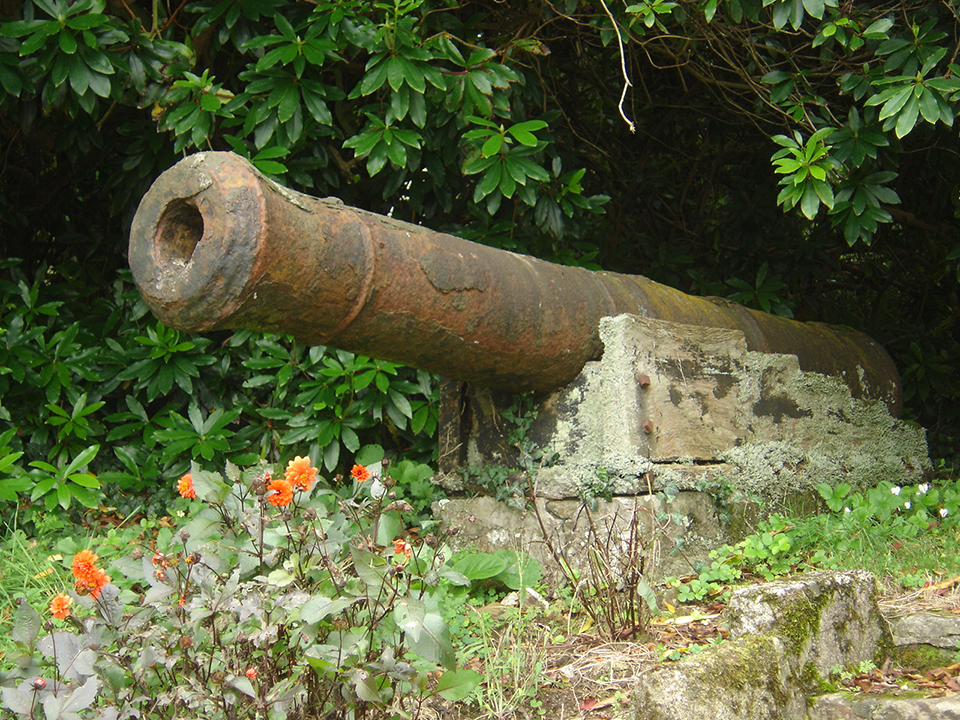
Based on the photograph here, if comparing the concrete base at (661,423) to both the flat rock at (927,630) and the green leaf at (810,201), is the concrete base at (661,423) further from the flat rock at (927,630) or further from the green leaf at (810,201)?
the flat rock at (927,630)

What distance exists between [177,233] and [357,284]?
18.5 inches

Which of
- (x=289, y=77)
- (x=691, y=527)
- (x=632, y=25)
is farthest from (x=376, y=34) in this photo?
(x=691, y=527)

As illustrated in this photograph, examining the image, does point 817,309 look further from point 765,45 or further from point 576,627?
point 576,627

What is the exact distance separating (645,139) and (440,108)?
10.3ft

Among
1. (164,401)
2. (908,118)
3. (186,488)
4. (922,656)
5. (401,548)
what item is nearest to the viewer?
(401,548)

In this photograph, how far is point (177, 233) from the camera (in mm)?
2098

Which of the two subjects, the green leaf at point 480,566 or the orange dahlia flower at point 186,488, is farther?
the green leaf at point 480,566

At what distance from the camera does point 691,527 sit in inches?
123

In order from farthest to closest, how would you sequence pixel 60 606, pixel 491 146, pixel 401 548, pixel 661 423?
pixel 491 146 < pixel 661 423 < pixel 401 548 < pixel 60 606

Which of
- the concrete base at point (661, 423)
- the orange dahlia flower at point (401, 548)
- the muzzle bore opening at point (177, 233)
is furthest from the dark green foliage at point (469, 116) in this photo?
the orange dahlia flower at point (401, 548)

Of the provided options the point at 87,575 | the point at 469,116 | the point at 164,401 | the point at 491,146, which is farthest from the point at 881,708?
the point at 164,401

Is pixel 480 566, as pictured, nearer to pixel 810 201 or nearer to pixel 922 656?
pixel 922 656

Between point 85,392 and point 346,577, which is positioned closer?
point 346,577

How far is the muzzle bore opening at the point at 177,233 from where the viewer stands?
2.07m
